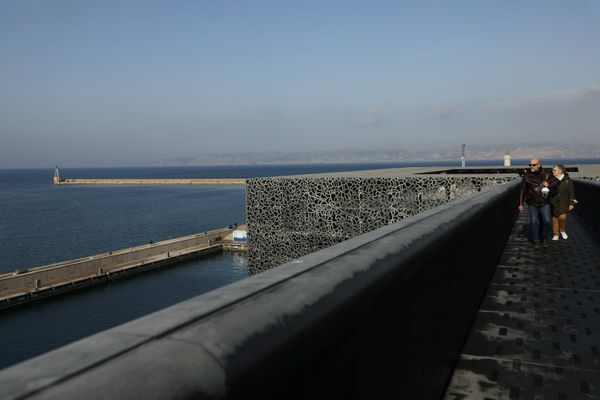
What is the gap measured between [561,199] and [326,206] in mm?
16952

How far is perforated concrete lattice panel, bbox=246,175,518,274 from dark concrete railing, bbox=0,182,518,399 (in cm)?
2097

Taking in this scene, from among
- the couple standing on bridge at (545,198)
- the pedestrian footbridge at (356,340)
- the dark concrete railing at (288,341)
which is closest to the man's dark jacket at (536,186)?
the couple standing on bridge at (545,198)

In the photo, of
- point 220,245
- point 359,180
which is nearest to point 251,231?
point 359,180

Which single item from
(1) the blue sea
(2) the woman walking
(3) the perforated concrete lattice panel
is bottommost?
(1) the blue sea

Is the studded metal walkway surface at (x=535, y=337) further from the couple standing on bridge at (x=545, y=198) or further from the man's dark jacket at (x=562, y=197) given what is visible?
the man's dark jacket at (x=562, y=197)

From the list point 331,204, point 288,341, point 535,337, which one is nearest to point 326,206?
point 331,204

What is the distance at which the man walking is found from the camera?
9.55 metres

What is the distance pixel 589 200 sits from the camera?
12680 mm

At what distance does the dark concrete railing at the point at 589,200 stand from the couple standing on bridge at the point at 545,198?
1245mm

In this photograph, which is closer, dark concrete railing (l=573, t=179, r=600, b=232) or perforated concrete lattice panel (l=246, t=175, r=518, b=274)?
dark concrete railing (l=573, t=179, r=600, b=232)

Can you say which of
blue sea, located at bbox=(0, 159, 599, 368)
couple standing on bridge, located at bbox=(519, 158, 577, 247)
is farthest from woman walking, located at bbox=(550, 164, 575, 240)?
blue sea, located at bbox=(0, 159, 599, 368)

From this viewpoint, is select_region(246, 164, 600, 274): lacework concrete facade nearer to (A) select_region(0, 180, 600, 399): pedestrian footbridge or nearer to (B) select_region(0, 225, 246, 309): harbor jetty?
(A) select_region(0, 180, 600, 399): pedestrian footbridge

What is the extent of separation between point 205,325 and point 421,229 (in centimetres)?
187

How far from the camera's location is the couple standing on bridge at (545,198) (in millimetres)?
9641
